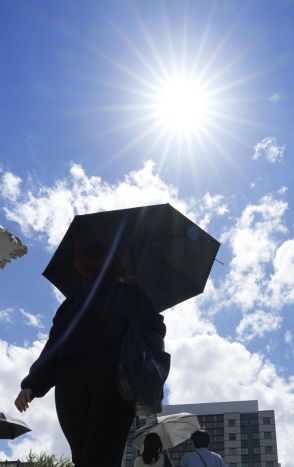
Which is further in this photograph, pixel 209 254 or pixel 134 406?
pixel 209 254

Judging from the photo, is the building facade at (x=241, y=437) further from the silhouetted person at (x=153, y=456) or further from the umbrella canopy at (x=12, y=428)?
the silhouetted person at (x=153, y=456)

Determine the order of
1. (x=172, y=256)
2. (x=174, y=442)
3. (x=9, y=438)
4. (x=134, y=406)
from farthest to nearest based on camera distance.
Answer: (x=9, y=438)
(x=174, y=442)
(x=172, y=256)
(x=134, y=406)

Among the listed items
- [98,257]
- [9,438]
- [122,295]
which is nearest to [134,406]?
[122,295]

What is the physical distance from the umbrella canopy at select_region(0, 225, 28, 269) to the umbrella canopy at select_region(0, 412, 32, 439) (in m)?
5.55

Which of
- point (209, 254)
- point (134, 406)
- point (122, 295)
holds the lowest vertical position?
point (134, 406)

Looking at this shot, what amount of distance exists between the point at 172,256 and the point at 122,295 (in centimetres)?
122

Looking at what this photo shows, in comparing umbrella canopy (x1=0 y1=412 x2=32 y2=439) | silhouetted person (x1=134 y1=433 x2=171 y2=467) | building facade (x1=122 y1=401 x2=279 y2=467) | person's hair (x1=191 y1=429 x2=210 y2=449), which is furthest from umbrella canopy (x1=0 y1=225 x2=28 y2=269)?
building facade (x1=122 y1=401 x2=279 y2=467)

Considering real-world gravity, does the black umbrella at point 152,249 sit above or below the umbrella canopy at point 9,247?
below

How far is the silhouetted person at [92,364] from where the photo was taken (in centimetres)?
227

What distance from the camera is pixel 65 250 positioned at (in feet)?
12.0

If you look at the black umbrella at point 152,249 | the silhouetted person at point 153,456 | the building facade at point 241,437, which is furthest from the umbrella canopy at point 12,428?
the building facade at point 241,437

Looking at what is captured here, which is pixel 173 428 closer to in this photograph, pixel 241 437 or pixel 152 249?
pixel 152 249

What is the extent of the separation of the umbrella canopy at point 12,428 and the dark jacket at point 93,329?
8288mm

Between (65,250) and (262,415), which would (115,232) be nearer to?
(65,250)
